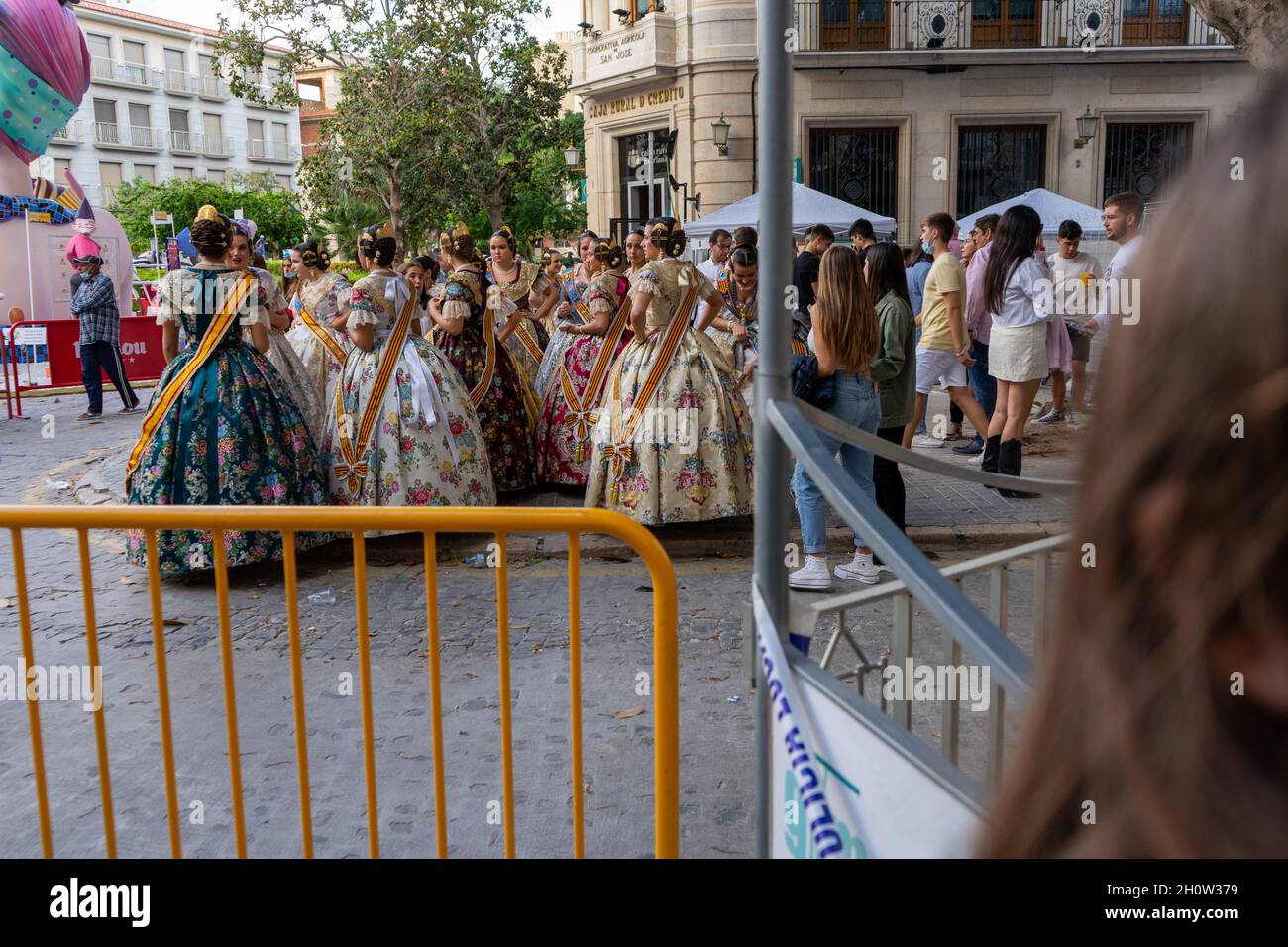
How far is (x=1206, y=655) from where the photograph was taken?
0.48 m

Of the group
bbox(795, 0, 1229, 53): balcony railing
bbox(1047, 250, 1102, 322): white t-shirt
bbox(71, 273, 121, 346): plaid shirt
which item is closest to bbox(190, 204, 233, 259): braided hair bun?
bbox(1047, 250, 1102, 322): white t-shirt

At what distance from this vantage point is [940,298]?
8.12m

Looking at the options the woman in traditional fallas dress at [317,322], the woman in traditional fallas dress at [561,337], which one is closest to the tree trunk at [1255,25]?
the woman in traditional fallas dress at [561,337]

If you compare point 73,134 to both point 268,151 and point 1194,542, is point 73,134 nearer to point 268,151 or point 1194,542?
point 268,151

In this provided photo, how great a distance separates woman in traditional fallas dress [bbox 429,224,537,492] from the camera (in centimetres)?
737

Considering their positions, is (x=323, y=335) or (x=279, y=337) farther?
(x=323, y=335)

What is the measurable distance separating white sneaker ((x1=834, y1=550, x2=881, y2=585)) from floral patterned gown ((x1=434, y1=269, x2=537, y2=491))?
289cm

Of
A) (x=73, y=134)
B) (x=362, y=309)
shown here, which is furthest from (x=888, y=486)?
(x=73, y=134)

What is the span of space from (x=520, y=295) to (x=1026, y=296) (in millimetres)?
3894
